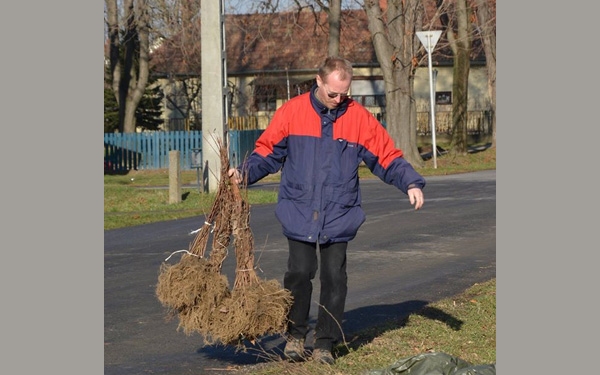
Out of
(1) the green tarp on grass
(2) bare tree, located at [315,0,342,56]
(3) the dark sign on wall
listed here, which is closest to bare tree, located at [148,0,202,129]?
(2) bare tree, located at [315,0,342,56]

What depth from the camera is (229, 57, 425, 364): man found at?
6.54 metres

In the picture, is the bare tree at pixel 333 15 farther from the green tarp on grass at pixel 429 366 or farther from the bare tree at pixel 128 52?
the green tarp on grass at pixel 429 366

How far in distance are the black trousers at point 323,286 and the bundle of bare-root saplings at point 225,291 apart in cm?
14

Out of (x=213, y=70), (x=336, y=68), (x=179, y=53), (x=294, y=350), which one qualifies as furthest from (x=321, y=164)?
(x=179, y=53)

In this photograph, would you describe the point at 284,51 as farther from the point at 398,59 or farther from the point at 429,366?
the point at 429,366

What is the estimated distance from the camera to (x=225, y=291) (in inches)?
256

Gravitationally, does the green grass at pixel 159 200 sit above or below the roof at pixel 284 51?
below

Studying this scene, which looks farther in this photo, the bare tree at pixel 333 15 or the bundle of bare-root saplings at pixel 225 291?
the bare tree at pixel 333 15

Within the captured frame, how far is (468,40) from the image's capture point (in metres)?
37.9

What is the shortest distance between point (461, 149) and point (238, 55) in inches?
911

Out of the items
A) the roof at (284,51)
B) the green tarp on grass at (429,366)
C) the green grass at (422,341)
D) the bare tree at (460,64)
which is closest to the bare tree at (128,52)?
the roof at (284,51)

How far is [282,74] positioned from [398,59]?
23.6m

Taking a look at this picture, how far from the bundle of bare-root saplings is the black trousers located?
0.14 m

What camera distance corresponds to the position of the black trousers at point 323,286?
6.67 meters
